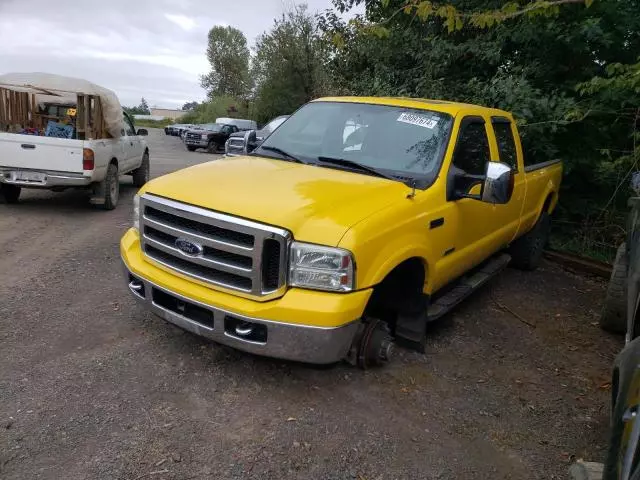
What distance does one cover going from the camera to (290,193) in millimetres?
3293

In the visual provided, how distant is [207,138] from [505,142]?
20.7 metres

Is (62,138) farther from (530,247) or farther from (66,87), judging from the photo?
(530,247)

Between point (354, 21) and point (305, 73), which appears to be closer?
point (354, 21)

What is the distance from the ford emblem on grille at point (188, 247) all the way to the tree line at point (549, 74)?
12.8 ft

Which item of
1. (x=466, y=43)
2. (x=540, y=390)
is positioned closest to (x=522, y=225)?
(x=540, y=390)

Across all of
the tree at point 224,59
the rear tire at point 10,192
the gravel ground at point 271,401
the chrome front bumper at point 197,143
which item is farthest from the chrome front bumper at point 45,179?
the tree at point 224,59

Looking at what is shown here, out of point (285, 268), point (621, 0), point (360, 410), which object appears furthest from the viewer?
point (621, 0)

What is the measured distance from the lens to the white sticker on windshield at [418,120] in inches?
165

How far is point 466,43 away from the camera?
8367mm

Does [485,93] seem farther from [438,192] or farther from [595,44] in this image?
[438,192]

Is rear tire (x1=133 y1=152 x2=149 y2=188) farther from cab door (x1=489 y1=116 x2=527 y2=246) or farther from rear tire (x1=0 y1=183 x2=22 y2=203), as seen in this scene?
cab door (x1=489 y1=116 x2=527 y2=246)

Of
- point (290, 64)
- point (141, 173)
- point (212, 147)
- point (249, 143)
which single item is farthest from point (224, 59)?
point (249, 143)

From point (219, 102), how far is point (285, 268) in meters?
45.8

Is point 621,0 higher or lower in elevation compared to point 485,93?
higher
